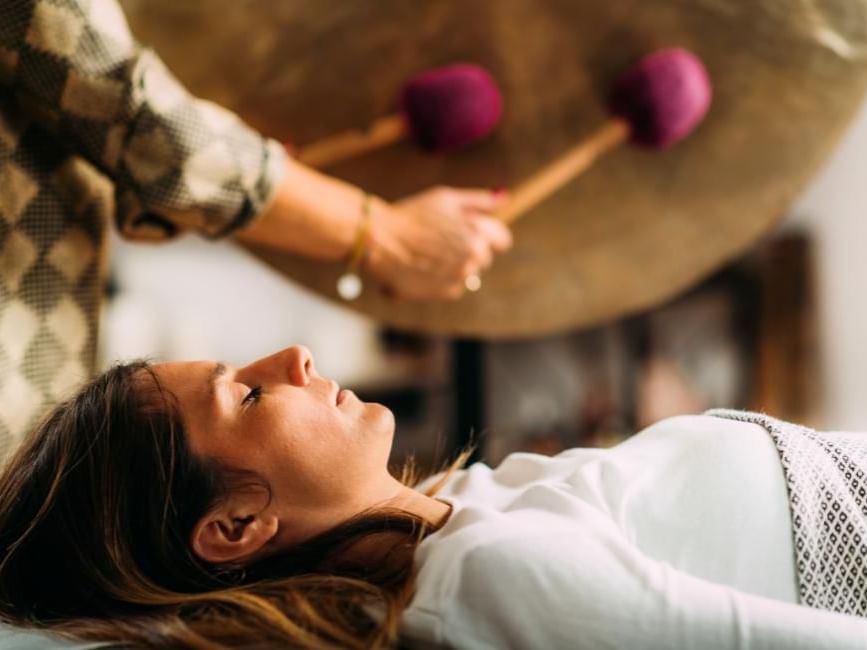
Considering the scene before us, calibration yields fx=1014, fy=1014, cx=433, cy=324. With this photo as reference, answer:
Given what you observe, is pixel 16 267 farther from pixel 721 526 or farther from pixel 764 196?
pixel 764 196

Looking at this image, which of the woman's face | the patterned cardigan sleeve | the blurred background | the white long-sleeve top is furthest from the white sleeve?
the blurred background

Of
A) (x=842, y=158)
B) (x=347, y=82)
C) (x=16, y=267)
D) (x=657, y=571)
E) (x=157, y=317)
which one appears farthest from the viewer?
(x=157, y=317)

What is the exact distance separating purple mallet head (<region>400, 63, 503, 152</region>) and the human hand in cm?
8

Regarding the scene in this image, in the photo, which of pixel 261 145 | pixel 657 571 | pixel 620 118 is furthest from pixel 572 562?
pixel 620 118

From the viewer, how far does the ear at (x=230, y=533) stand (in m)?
0.64

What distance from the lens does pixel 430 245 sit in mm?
1004

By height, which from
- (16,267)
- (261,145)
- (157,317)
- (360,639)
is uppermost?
(261,145)

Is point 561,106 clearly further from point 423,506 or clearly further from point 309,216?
point 423,506

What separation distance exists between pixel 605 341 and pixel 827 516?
2.29 m

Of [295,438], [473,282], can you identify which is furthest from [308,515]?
[473,282]

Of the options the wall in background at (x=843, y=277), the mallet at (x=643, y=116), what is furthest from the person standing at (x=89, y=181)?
the wall in background at (x=843, y=277)

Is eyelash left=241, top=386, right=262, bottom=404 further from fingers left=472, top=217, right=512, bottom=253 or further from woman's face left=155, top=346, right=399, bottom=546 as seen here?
fingers left=472, top=217, right=512, bottom=253

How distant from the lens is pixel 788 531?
23.8 inches

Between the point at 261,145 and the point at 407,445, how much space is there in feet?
6.98
